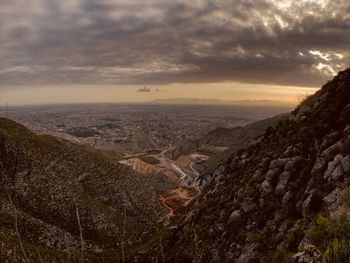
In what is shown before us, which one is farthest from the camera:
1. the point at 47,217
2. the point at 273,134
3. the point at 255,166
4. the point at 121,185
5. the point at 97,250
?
the point at 121,185

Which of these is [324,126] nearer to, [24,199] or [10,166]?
[24,199]

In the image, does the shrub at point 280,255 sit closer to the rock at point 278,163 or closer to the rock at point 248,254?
the rock at point 248,254

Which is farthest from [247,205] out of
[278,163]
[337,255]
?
[337,255]

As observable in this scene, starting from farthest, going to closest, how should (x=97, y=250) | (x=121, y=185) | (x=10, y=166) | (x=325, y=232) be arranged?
1. (x=121, y=185)
2. (x=10, y=166)
3. (x=97, y=250)
4. (x=325, y=232)

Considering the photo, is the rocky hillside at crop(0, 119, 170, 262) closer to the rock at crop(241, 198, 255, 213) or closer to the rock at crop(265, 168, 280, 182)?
the rock at crop(241, 198, 255, 213)

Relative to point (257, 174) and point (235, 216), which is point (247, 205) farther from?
point (257, 174)

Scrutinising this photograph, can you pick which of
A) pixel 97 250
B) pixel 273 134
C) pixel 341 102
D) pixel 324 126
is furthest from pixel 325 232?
pixel 97 250
